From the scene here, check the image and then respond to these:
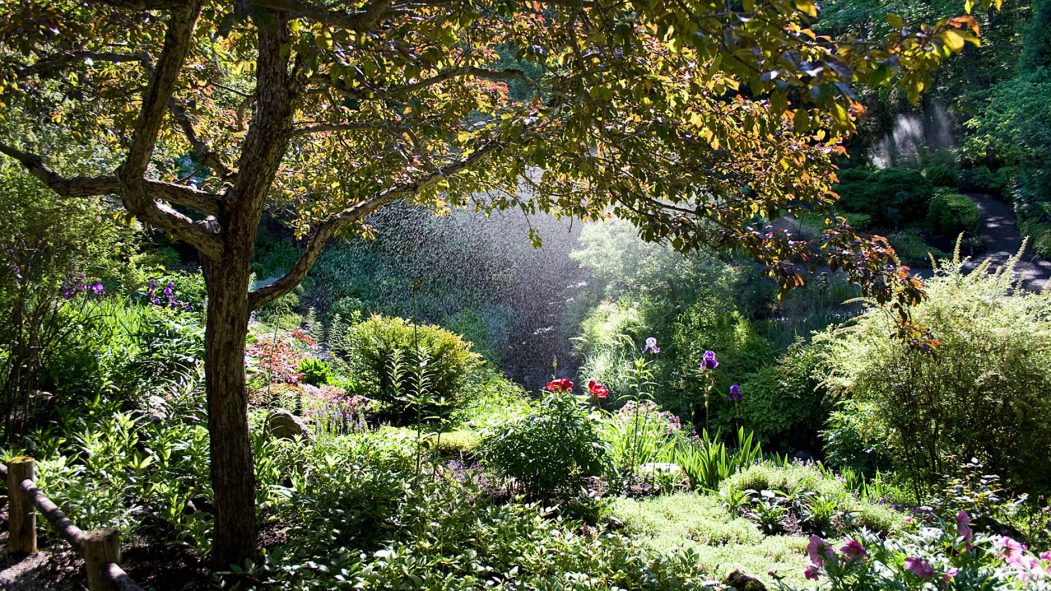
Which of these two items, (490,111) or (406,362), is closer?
(490,111)

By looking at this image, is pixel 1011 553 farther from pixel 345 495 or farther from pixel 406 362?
pixel 406 362

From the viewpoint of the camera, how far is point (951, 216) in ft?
44.7

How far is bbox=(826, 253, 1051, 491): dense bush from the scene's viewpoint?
445 centimetres

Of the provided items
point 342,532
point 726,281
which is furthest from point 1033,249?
point 342,532

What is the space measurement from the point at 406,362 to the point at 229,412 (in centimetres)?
450

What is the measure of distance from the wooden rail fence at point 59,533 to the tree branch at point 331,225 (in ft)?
3.56

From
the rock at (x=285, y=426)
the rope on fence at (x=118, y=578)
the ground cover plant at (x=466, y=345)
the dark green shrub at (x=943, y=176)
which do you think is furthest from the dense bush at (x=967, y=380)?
the dark green shrub at (x=943, y=176)

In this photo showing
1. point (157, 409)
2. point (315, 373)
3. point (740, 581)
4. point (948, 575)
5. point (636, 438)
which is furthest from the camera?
point (315, 373)

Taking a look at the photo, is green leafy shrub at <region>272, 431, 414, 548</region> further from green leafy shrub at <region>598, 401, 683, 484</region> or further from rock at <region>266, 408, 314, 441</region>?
green leafy shrub at <region>598, 401, 683, 484</region>

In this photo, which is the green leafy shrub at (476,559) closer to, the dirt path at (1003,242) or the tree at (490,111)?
the tree at (490,111)

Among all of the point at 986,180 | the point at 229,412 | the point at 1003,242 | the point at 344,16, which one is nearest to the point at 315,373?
the point at 229,412

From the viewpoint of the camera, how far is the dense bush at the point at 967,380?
175 inches

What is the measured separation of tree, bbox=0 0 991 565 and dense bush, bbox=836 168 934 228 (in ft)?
40.7

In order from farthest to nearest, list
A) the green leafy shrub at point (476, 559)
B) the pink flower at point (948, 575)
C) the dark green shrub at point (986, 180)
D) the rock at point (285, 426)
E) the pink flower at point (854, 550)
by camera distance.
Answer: the dark green shrub at point (986, 180) < the rock at point (285, 426) < the green leafy shrub at point (476, 559) < the pink flower at point (854, 550) < the pink flower at point (948, 575)
